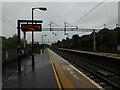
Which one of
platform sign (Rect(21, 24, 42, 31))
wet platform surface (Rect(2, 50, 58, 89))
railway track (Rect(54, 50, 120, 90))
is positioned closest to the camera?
wet platform surface (Rect(2, 50, 58, 89))

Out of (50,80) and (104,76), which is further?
(104,76)

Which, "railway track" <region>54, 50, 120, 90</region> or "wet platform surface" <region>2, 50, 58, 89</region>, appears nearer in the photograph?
"wet platform surface" <region>2, 50, 58, 89</region>

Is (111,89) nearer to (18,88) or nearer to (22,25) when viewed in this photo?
(18,88)

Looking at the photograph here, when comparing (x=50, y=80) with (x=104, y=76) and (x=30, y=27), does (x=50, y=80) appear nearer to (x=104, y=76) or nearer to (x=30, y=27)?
(x=104, y=76)

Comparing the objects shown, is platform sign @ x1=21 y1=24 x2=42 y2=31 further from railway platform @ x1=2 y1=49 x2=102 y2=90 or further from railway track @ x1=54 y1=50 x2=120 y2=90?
railway track @ x1=54 y1=50 x2=120 y2=90

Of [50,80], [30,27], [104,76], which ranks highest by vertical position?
[30,27]

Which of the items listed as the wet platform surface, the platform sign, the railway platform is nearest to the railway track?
the railway platform

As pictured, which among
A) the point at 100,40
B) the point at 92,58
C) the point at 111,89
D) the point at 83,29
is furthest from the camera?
the point at 100,40

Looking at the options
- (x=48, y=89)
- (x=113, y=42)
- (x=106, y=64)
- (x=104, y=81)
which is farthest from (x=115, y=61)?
(x=113, y=42)

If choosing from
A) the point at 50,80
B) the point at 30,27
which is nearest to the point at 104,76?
the point at 50,80

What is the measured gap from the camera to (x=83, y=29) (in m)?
41.4

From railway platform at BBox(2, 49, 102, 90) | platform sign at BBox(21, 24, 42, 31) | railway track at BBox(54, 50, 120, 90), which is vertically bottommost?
railway track at BBox(54, 50, 120, 90)

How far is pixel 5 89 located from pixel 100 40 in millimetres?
49095

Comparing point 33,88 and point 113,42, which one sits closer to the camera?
point 33,88
